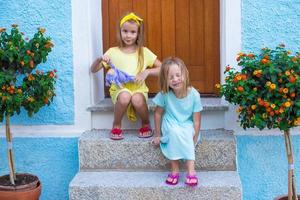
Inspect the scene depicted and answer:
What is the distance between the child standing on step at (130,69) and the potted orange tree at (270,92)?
0.77 metres

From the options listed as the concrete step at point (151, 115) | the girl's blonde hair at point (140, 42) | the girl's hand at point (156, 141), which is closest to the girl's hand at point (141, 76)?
the girl's blonde hair at point (140, 42)

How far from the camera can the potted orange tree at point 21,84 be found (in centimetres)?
416

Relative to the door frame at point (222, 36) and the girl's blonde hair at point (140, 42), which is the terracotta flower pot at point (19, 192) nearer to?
the door frame at point (222, 36)

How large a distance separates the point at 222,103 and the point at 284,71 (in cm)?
88

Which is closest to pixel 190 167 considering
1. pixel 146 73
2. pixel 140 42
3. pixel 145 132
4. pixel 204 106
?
pixel 145 132

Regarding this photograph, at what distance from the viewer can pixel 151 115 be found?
187 inches

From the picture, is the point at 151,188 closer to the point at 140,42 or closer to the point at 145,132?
the point at 145,132

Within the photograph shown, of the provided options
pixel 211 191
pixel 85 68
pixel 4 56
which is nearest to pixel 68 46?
pixel 85 68

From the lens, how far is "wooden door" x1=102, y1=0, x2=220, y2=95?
203 inches

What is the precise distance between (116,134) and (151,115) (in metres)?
0.38

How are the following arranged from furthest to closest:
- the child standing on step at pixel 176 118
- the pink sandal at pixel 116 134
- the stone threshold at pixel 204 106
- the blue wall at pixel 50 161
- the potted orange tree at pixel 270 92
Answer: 1. the blue wall at pixel 50 161
2. the stone threshold at pixel 204 106
3. the pink sandal at pixel 116 134
4. the child standing on step at pixel 176 118
5. the potted orange tree at pixel 270 92

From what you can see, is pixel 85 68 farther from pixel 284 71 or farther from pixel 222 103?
pixel 284 71

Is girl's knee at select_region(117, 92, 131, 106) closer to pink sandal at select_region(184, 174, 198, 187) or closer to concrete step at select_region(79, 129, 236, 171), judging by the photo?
concrete step at select_region(79, 129, 236, 171)

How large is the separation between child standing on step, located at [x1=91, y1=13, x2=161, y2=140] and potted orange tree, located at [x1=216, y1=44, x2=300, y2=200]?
771 mm
